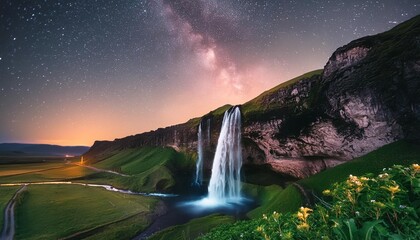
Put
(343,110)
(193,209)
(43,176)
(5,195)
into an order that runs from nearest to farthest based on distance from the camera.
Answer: (343,110)
(193,209)
(5,195)
(43,176)

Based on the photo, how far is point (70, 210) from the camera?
42.9 m

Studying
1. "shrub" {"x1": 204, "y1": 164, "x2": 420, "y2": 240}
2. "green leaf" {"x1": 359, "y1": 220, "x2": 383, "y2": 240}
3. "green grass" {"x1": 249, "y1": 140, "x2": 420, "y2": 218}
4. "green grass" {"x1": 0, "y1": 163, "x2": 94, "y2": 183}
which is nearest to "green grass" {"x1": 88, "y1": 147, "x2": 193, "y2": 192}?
"green grass" {"x1": 0, "y1": 163, "x2": 94, "y2": 183}

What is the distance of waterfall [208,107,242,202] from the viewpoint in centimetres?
5562

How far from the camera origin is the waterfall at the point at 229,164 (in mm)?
55625

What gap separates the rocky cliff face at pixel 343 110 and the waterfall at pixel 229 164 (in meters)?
2.66

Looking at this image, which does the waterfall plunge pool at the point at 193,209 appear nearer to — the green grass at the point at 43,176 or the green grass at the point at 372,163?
the green grass at the point at 372,163

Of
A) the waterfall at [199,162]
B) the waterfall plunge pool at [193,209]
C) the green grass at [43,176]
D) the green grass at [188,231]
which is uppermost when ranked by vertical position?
the waterfall at [199,162]

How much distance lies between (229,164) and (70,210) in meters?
34.7

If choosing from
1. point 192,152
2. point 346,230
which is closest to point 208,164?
point 192,152

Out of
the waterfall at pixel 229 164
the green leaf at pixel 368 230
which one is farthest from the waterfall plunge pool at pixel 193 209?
the green leaf at pixel 368 230

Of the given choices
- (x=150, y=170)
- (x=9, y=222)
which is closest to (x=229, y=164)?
(x=150, y=170)

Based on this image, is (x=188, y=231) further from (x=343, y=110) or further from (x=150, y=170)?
(x=150, y=170)

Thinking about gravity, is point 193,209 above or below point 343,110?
below

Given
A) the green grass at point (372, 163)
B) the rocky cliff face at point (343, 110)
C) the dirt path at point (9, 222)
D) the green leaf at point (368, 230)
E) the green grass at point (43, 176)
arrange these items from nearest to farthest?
the green leaf at point (368, 230) → the green grass at point (372, 163) → the rocky cliff face at point (343, 110) → the dirt path at point (9, 222) → the green grass at point (43, 176)
